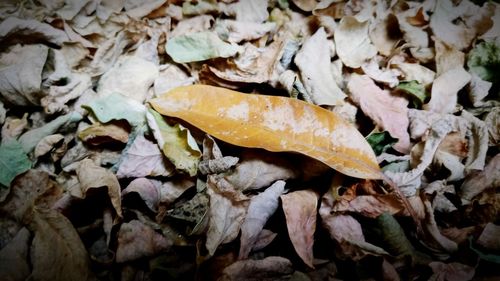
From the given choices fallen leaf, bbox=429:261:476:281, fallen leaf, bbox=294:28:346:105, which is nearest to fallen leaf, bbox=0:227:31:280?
fallen leaf, bbox=294:28:346:105

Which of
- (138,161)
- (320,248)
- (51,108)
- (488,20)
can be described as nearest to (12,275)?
(138,161)

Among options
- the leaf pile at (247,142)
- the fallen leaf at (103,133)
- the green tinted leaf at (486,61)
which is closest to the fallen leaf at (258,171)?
the leaf pile at (247,142)

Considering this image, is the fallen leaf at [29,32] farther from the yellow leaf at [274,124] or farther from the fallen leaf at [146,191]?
the fallen leaf at [146,191]

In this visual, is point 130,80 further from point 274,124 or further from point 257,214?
point 257,214

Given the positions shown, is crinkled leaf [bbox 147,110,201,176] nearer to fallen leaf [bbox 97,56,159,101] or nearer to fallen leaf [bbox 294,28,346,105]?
fallen leaf [bbox 97,56,159,101]

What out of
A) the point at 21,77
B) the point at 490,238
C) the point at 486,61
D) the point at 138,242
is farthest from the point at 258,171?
the point at 486,61
